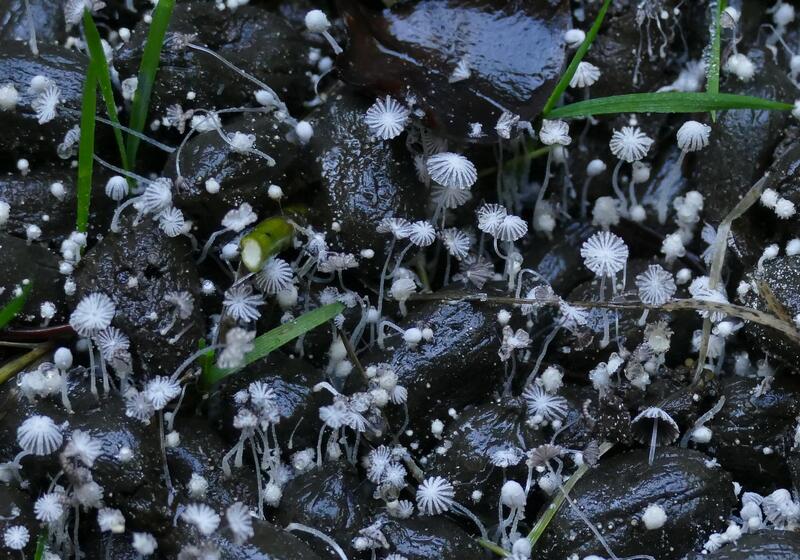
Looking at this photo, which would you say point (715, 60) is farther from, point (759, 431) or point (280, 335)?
point (280, 335)

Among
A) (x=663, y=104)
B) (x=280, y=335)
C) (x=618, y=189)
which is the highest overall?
(x=663, y=104)

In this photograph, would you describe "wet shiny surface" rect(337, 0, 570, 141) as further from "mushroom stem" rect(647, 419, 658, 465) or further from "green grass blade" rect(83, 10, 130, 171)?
"mushroom stem" rect(647, 419, 658, 465)

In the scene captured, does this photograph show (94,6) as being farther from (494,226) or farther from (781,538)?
(781,538)

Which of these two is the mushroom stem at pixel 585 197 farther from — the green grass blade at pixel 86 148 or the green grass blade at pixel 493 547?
the green grass blade at pixel 86 148

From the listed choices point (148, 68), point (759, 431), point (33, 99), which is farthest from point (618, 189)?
point (33, 99)

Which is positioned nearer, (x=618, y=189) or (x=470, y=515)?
(x=470, y=515)

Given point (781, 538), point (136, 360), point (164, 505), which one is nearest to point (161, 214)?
point (136, 360)

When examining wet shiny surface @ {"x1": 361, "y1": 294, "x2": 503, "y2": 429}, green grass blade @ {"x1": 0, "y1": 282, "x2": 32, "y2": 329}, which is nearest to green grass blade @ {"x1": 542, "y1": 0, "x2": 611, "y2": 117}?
wet shiny surface @ {"x1": 361, "y1": 294, "x2": 503, "y2": 429}
